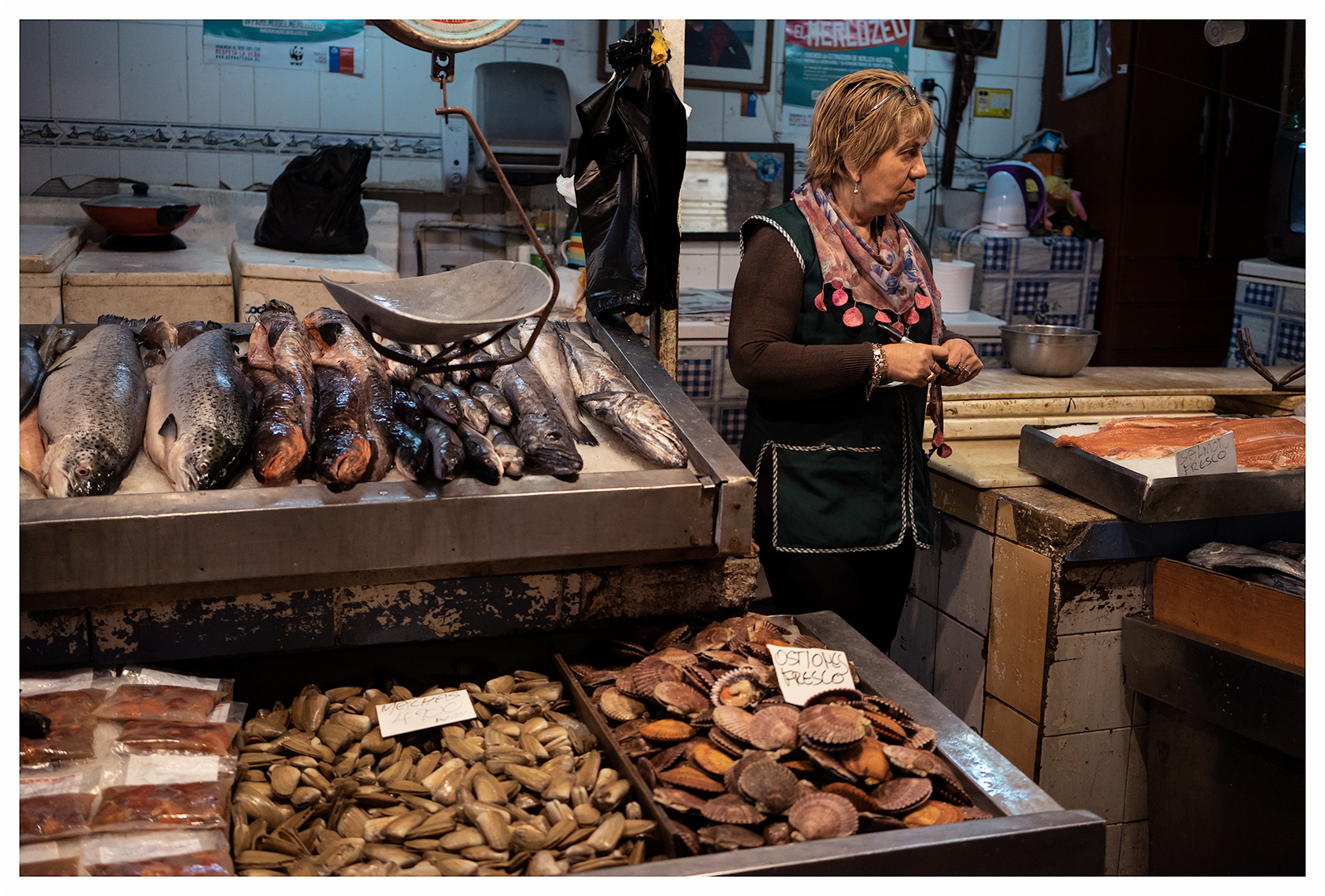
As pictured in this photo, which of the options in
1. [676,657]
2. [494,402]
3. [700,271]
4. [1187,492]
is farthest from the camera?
[700,271]

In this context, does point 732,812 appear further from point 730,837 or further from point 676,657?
point 676,657

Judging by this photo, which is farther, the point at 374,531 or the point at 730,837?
the point at 374,531

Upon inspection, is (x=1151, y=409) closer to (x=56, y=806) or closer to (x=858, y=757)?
(x=858, y=757)

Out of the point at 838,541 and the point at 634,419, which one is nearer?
the point at 634,419

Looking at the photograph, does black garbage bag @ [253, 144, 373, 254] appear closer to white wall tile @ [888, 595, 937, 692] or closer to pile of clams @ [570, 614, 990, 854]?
white wall tile @ [888, 595, 937, 692]

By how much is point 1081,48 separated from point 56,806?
6049 millimetres

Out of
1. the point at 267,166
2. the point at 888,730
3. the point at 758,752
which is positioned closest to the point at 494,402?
the point at 758,752

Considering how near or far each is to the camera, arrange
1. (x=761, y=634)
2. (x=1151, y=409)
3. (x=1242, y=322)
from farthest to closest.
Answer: (x=1242, y=322) → (x=1151, y=409) → (x=761, y=634)

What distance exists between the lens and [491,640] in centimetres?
210

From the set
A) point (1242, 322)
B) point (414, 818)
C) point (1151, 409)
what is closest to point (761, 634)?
point (414, 818)

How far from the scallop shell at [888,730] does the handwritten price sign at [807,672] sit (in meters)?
0.10

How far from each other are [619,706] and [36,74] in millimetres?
4986

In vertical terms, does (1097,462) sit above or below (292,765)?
above

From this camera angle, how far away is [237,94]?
5336mm
